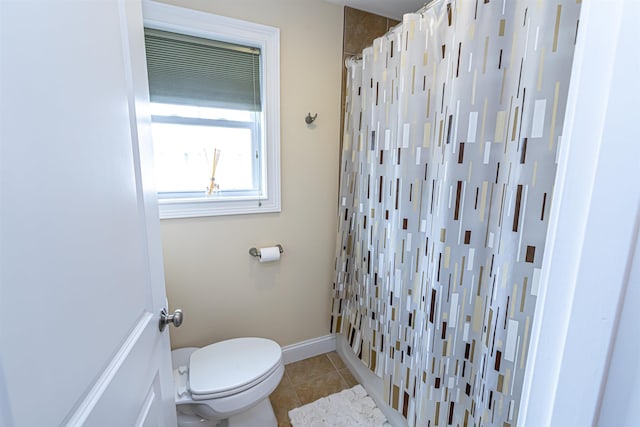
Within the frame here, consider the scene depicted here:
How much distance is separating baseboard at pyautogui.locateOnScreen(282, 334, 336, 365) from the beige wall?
0.06 m

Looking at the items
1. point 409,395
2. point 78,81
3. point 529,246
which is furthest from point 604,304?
point 409,395

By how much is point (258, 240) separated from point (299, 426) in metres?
1.03

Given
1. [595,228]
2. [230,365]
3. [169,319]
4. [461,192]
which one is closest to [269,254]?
A: [230,365]

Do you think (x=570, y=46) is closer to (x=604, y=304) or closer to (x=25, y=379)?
(x=604, y=304)

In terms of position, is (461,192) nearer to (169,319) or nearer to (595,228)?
(595,228)

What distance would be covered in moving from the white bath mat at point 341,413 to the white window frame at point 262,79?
3.81 feet

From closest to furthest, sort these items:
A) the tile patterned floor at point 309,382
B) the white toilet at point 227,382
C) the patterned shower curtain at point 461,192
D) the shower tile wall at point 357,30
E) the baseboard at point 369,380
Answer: the patterned shower curtain at point 461,192, the white toilet at point 227,382, the baseboard at point 369,380, the tile patterned floor at point 309,382, the shower tile wall at point 357,30

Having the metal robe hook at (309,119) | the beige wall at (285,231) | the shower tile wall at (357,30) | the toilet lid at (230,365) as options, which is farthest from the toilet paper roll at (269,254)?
the shower tile wall at (357,30)

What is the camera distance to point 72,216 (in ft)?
1.44

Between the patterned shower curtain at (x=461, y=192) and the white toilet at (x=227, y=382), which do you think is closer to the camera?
the patterned shower curtain at (x=461, y=192)

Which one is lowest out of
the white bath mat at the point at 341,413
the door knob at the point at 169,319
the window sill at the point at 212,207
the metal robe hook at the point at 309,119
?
the white bath mat at the point at 341,413

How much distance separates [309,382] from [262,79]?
189 cm

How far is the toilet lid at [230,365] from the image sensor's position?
1132 mm

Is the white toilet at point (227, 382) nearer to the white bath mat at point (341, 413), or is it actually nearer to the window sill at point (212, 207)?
the white bath mat at point (341, 413)
